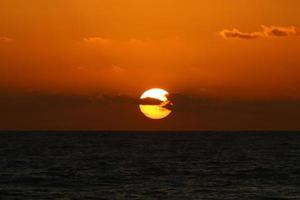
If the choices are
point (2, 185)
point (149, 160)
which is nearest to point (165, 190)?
point (2, 185)

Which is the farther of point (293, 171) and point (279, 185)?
point (293, 171)

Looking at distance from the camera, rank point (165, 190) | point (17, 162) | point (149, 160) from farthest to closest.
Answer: point (149, 160) → point (17, 162) → point (165, 190)

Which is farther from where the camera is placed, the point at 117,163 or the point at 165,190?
the point at 117,163

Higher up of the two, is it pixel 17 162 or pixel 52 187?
pixel 17 162

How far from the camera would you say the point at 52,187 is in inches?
2060

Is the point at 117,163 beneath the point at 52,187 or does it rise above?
above

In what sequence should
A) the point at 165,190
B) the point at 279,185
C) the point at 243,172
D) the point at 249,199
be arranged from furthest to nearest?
the point at 243,172, the point at 279,185, the point at 165,190, the point at 249,199

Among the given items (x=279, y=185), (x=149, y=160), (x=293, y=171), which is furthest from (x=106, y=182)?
(x=149, y=160)

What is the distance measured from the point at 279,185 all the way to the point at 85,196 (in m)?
16.8

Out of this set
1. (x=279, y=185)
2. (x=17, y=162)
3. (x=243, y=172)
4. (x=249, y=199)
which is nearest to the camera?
(x=249, y=199)

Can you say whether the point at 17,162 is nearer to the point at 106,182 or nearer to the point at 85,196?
the point at 106,182

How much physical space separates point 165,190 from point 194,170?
18449 millimetres

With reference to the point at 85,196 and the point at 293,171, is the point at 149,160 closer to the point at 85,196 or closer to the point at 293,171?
the point at 293,171

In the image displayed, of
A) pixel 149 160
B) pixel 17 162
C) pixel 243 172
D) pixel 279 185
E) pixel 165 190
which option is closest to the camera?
pixel 165 190
